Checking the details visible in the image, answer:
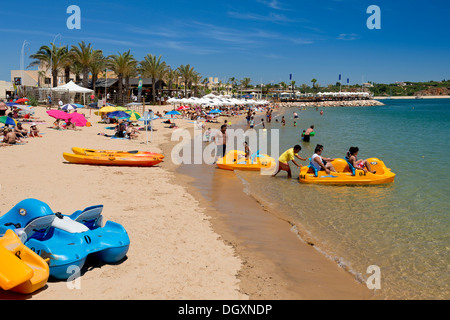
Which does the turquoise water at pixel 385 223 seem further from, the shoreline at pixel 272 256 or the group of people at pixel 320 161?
the group of people at pixel 320 161

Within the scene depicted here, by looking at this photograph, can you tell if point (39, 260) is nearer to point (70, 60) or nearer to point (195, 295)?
point (195, 295)

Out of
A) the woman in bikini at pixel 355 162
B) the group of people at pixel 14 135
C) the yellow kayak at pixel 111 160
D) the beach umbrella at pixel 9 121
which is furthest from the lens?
the beach umbrella at pixel 9 121

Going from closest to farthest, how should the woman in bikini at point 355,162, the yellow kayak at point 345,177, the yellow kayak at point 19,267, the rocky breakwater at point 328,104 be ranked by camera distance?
the yellow kayak at point 19,267
the yellow kayak at point 345,177
the woman in bikini at point 355,162
the rocky breakwater at point 328,104

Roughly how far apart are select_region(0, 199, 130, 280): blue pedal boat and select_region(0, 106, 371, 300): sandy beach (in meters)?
0.25

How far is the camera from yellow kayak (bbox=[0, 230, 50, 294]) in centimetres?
374

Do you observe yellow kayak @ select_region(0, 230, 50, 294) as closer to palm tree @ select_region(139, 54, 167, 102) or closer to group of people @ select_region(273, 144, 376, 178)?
group of people @ select_region(273, 144, 376, 178)

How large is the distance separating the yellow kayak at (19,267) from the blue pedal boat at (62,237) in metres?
0.21

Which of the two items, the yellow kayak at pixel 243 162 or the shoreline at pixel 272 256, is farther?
the yellow kayak at pixel 243 162

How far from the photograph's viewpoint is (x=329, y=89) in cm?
18950

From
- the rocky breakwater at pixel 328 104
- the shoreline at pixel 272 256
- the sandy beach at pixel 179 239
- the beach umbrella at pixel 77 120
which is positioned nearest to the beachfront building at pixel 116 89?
the beach umbrella at pixel 77 120

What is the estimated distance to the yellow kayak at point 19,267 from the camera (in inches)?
147

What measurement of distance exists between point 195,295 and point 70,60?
41.2 m

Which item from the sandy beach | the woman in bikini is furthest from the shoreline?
the woman in bikini
